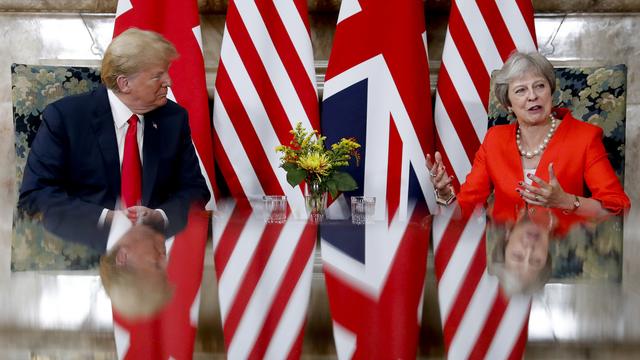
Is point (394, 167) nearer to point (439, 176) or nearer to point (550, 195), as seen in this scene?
point (439, 176)

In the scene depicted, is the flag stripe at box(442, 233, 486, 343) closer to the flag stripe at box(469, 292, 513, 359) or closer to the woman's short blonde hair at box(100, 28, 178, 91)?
the flag stripe at box(469, 292, 513, 359)

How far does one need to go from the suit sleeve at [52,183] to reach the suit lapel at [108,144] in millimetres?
109

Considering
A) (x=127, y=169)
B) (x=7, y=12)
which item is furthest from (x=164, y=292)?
(x=7, y=12)

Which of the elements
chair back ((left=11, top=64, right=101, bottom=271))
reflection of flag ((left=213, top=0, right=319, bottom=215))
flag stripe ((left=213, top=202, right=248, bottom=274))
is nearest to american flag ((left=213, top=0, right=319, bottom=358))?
reflection of flag ((left=213, top=0, right=319, bottom=215))

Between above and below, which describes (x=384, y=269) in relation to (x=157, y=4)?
below

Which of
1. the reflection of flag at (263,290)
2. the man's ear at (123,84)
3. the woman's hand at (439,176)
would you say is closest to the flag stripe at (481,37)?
the woman's hand at (439,176)

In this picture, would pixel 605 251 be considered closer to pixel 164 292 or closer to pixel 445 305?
pixel 445 305

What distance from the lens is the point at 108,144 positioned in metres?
2.34

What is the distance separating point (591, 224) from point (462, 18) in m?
1.94

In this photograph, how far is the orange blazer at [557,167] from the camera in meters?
2.44

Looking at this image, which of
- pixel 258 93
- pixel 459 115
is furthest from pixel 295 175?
pixel 459 115

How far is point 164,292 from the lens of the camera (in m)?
0.73

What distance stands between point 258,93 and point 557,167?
1554 millimetres

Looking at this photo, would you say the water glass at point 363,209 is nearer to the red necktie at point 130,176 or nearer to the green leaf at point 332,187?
the green leaf at point 332,187
